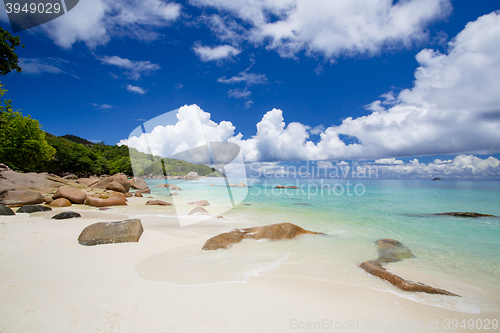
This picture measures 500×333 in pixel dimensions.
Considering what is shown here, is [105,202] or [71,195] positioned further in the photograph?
[105,202]

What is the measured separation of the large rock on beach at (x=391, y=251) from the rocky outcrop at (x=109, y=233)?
20.4 feet

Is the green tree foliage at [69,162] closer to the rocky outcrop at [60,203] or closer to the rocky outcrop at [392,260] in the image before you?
the rocky outcrop at [60,203]

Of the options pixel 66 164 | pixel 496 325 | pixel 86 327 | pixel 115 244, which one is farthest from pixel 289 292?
pixel 66 164

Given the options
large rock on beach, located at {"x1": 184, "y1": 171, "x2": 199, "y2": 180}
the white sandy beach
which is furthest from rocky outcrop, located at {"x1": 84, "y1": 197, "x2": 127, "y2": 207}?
large rock on beach, located at {"x1": 184, "y1": 171, "x2": 199, "y2": 180}

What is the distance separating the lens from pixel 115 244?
4.86 meters

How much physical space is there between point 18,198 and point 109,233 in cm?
968

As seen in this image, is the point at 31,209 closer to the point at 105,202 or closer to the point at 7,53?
the point at 105,202

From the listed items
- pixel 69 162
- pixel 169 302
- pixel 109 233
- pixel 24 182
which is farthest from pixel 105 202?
pixel 69 162

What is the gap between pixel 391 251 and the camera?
5.65 meters

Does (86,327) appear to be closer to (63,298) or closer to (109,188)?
(63,298)

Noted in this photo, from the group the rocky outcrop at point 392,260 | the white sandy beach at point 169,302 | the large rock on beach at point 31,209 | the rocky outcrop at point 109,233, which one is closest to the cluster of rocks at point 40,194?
the large rock on beach at point 31,209

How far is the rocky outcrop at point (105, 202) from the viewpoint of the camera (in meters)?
11.5

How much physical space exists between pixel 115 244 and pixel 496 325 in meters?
6.93

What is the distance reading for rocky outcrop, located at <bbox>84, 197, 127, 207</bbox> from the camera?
11469mm
